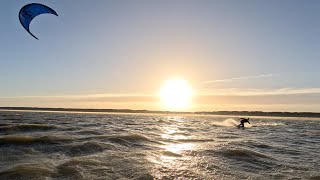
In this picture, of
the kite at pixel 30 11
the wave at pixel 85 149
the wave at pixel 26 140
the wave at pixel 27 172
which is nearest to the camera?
the wave at pixel 27 172

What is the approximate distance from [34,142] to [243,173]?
1170cm

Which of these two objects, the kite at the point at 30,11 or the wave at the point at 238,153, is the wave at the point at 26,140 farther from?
the wave at the point at 238,153

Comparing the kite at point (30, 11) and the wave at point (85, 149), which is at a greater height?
the kite at point (30, 11)

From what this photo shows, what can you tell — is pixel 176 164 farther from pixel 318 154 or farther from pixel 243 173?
pixel 318 154

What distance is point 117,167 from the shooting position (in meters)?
11.5

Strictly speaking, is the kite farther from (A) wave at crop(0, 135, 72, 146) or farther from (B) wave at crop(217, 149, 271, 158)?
(B) wave at crop(217, 149, 271, 158)

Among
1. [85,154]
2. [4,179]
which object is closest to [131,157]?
[85,154]

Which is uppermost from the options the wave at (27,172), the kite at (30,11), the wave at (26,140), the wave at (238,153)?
the kite at (30,11)

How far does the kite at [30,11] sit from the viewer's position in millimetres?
19744

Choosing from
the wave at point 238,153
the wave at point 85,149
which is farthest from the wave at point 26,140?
the wave at point 238,153

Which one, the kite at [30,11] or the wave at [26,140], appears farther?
the kite at [30,11]

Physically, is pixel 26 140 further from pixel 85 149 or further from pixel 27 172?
pixel 27 172

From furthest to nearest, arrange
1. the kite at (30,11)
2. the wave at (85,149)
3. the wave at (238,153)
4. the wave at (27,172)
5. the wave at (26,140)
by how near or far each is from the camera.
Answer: the kite at (30,11), the wave at (26,140), the wave at (238,153), the wave at (85,149), the wave at (27,172)

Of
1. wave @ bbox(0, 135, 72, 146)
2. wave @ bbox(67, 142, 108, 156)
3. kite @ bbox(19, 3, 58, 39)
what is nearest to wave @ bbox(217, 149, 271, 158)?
wave @ bbox(67, 142, 108, 156)
